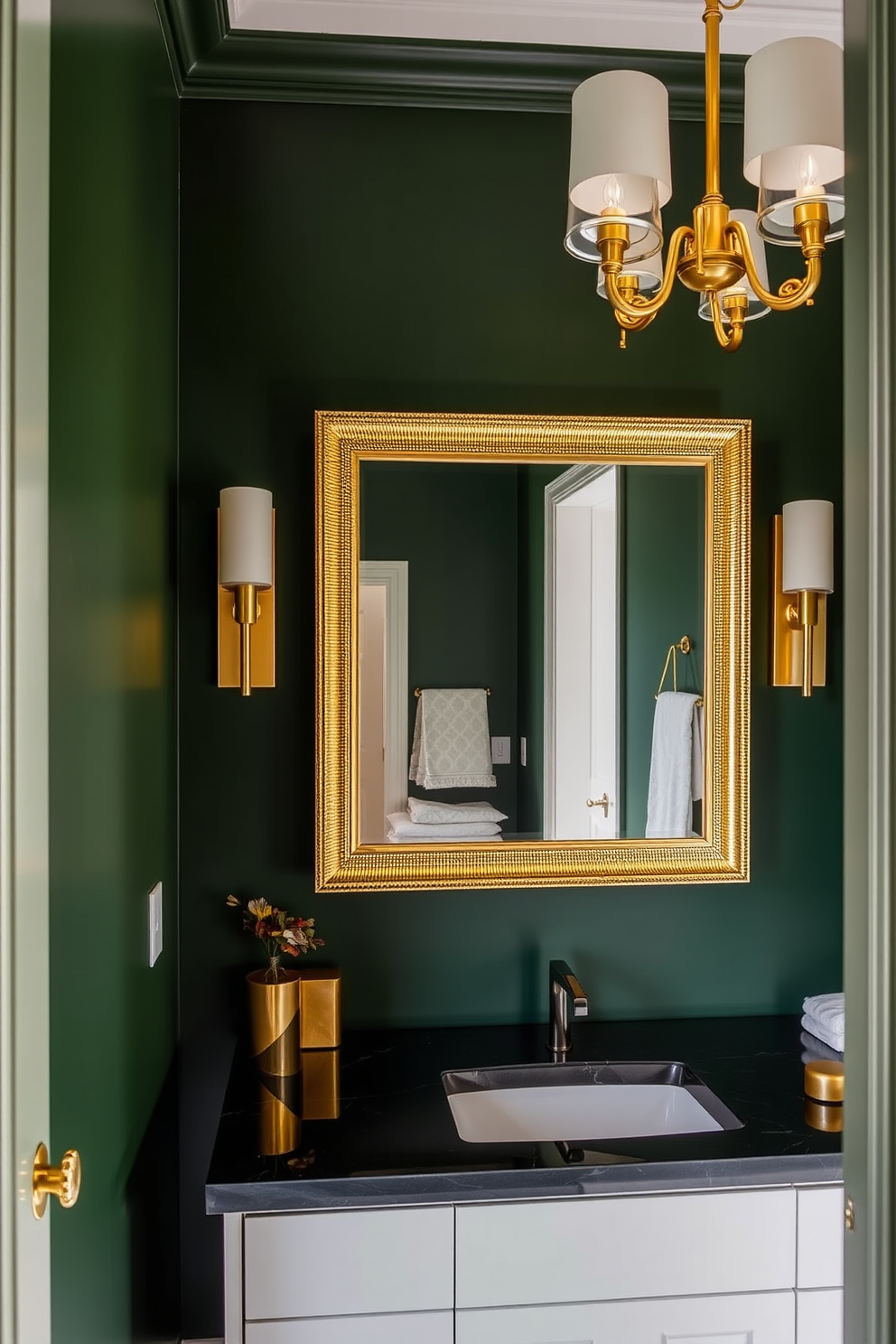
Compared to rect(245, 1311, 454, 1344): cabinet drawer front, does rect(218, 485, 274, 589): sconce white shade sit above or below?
above

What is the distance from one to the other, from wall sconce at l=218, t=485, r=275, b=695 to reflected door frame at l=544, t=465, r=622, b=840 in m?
0.56

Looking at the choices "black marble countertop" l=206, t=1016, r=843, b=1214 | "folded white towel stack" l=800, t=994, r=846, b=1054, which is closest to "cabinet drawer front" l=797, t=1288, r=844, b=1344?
"black marble countertop" l=206, t=1016, r=843, b=1214

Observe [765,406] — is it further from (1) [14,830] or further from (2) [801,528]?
(1) [14,830]

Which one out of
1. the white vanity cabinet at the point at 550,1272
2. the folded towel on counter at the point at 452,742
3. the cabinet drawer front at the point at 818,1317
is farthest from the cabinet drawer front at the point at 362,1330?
the folded towel on counter at the point at 452,742

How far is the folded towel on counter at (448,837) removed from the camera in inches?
80.1

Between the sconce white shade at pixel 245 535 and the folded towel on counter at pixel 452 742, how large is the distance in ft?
1.37

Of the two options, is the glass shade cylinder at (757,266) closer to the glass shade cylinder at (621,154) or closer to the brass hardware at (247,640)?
the glass shade cylinder at (621,154)


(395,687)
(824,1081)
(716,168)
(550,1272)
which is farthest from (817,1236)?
(716,168)

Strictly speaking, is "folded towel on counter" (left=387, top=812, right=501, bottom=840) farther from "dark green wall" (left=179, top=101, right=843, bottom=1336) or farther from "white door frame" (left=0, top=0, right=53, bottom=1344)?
"white door frame" (left=0, top=0, right=53, bottom=1344)

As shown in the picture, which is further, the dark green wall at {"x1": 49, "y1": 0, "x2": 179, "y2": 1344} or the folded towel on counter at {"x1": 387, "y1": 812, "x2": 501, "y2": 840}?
the folded towel on counter at {"x1": 387, "y1": 812, "x2": 501, "y2": 840}

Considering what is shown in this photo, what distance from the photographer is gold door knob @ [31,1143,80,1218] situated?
834 mm

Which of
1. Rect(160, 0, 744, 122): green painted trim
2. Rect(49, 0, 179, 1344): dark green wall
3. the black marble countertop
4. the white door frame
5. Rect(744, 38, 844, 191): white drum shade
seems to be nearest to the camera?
the white door frame

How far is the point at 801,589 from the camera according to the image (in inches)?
80.6

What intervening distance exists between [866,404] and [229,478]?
4.77 ft
